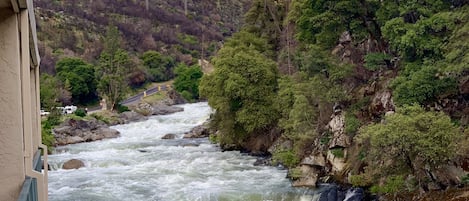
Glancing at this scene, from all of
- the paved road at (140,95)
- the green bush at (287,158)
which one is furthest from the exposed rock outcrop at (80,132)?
the green bush at (287,158)

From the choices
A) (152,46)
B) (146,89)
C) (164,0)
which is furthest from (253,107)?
(164,0)

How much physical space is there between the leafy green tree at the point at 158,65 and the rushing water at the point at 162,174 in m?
29.2

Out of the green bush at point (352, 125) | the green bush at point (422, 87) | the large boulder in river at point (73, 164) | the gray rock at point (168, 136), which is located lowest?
the gray rock at point (168, 136)

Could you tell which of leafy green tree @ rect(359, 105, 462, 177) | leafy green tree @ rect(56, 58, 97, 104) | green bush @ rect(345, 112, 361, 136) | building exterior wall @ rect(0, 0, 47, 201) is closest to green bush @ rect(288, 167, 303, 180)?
green bush @ rect(345, 112, 361, 136)

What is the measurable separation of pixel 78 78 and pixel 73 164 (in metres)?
23.3

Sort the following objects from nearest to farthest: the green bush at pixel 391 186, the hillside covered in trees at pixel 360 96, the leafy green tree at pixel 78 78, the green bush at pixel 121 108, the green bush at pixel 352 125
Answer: the hillside covered in trees at pixel 360 96, the green bush at pixel 391 186, the green bush at pixel 352 125, the green bush at pixel 121 108, the leafy green tree at pixel 78 78

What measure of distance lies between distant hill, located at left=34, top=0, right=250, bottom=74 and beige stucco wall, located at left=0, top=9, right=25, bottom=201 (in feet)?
167

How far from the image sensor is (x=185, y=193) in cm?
1678

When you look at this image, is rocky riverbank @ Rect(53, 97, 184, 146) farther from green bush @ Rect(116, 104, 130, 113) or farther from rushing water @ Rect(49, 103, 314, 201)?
rushing water @ Rect(49, 103, 314, 201)

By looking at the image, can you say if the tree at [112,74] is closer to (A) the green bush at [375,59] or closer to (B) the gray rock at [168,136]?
(B) the gray rock at [168,136]

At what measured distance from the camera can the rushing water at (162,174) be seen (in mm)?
16641

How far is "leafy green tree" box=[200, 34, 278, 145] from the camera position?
77.2 ft

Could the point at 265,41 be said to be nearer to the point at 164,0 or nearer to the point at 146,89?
the point at 146,89

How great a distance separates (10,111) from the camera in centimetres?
401
